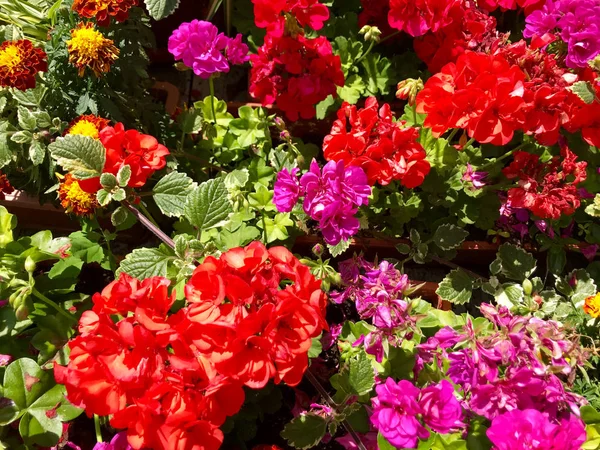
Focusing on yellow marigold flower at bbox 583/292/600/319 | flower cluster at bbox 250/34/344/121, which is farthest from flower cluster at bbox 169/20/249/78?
yellow marigold flower at bbox 583/292/600/319

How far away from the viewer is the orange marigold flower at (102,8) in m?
0.95

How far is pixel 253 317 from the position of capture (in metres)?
0.62

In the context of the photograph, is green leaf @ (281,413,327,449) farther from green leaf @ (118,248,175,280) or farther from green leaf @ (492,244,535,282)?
green leaf @ (492,244,535,282)

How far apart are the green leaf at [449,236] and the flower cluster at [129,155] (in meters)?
0.65

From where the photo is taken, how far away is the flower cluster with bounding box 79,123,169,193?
84cm

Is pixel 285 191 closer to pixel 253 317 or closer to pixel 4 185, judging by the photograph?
pixel 253 317

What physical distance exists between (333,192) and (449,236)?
0.43m

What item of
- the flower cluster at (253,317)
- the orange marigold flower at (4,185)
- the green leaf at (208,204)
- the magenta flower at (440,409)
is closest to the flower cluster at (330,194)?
the green leaf at (208,204)

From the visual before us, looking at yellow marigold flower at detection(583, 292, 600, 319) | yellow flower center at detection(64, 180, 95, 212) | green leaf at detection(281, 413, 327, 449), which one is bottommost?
green leaf at detection(281, 413, 327, 449)

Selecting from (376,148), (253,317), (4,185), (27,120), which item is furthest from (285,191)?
(4,185)

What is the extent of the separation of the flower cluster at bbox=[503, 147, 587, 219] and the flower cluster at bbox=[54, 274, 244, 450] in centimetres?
74

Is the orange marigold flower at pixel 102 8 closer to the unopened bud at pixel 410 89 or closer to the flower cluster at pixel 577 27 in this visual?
the unopened bud at pixel 410 89

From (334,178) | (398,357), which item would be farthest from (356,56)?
(398,357)

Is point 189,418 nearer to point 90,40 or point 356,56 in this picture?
point 90,40
